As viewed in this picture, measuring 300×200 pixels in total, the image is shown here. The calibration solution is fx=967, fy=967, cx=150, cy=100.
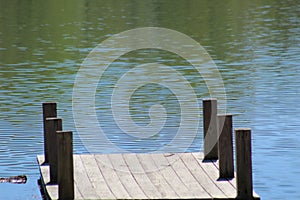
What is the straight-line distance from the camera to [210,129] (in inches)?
475

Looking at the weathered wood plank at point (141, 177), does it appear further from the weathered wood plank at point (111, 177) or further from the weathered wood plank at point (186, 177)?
the weathered wood plank at point (186, 177)

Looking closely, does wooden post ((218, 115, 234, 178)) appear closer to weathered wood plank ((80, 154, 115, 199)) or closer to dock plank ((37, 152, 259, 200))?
dock plank ((37, 152, 259, 200))

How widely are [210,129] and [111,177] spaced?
155cm

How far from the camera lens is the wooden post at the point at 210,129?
12047 mm

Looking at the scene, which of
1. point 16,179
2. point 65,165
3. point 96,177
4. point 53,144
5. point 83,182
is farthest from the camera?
point 16,179

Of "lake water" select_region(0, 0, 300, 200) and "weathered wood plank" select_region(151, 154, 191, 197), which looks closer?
"weathered wood plank" select_region(151, 154, 191, 197)

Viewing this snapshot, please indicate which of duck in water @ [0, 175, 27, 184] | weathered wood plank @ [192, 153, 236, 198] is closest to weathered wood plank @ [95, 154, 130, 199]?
weathered wood plank @ [192, 153, 236, 198]

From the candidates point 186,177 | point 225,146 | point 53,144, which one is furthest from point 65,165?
point 225,146

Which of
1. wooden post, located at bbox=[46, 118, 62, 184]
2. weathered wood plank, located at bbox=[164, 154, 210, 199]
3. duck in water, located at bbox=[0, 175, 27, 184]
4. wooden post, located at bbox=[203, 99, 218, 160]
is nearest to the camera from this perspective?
weathered wood plank, located at bbox=[164, 154, 210, 199]

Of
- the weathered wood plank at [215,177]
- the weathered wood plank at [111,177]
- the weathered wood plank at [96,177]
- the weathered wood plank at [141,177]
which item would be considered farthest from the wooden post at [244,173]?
the weathered wood plank at [96,177]

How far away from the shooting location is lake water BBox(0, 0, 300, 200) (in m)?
14.6

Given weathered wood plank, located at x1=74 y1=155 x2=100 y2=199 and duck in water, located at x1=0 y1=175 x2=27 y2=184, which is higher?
weathered wood plank, located at x1=74 y1=155 x2=100 y2=199

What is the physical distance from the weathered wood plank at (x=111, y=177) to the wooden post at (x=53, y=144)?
1.92ft

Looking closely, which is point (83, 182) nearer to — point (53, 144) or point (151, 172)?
A: point (53, 144)
